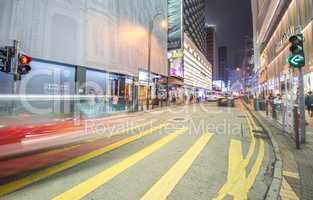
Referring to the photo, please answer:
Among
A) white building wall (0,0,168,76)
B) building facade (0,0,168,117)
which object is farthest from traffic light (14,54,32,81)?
white building wall (0,0,168,76)

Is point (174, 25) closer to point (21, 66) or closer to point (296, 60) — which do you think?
point (21, 66)

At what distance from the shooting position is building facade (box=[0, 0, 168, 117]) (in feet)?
45.0

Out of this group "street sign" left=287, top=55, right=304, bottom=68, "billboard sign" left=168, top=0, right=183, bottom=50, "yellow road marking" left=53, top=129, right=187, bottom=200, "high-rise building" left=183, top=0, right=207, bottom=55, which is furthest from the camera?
"high-rise building" left=183, top=0, right=207, bottom=55

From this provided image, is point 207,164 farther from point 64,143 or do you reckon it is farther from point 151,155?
point 64,143

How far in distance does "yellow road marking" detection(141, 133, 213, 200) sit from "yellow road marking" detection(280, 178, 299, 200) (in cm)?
187

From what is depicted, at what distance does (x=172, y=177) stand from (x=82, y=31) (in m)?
17.4

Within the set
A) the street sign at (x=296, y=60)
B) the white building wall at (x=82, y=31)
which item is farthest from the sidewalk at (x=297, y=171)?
the white building wall at (x=82, y=31)

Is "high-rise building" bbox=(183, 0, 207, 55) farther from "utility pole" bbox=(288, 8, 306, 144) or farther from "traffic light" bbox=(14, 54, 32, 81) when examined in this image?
"utility pole" bbox=(288, 8, 306, 144)

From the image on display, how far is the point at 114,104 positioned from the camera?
1823cm

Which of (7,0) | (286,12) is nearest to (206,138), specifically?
(7,0)

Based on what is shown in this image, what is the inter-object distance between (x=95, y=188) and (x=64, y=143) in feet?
13.2

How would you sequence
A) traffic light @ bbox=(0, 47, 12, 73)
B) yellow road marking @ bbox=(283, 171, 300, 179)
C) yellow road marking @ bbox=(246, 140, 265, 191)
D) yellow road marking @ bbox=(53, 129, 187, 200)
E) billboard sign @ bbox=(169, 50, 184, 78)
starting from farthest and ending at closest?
1. billboard sign @ bbox=(169, 50, 184, 78)
2. traffic light @ bbox=(0, 47, 12, 73)
3. yellow road marking @ bbox=(283, 171, 300, 179)
4. yellow road marking @ bbox=(246, 140, 265, 191)
5. yellow road marking @ bbox=(53, 129, 187, 200)

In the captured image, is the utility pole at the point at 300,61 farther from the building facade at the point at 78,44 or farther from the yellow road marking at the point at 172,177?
the building facade at the point at 78,44

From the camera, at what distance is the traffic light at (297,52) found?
6707 millimetres
